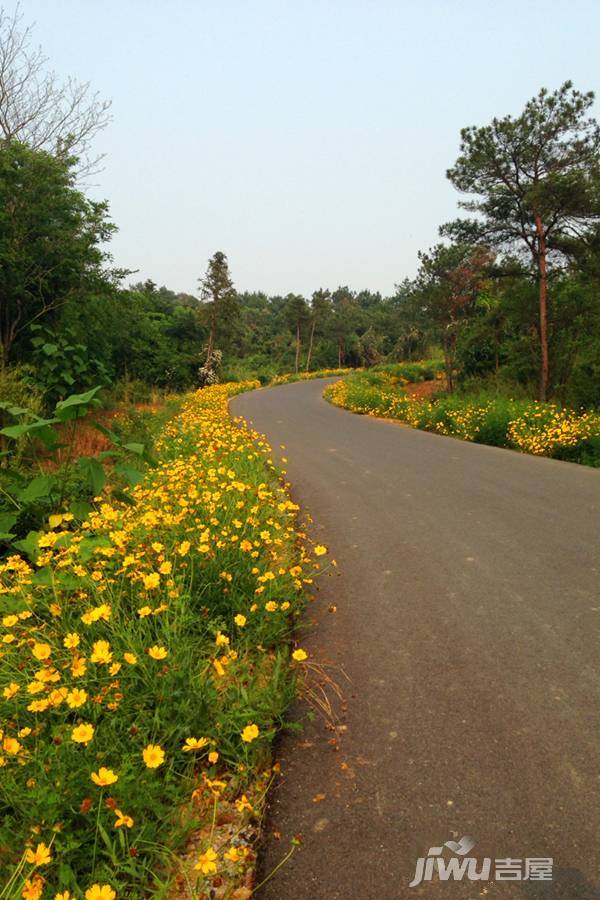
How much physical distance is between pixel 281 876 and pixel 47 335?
1557cm

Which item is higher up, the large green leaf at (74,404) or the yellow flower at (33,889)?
the large green leaf at (74,404)

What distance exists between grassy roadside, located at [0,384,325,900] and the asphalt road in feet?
0.83

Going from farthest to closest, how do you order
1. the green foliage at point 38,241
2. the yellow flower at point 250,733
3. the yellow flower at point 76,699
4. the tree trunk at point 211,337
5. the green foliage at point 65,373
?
1. the tree trunk at point 211,337
2. the green foliage at point 38,241
3. the green foliage at point 65,373
4. the yellow flower at point 250,733
5. the yellow flower at point 76,699

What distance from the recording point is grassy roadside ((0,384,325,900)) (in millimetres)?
1493

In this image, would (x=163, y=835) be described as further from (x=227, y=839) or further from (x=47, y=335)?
(x=47, y=335)

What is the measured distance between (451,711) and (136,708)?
1.41 metres

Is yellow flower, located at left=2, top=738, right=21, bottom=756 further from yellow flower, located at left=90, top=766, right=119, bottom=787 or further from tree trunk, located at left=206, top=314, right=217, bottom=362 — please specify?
tree trunk, located at left=206, top=314, right=217, bottom=362

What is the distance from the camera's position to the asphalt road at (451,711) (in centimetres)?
166

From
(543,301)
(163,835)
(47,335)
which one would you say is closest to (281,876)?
(163,835)

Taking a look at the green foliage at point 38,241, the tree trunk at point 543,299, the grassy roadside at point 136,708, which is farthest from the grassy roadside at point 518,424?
the green foliage at point 38,241

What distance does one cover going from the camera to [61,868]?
1.37 m

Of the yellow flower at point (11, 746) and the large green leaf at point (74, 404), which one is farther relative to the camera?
the large green leaf at point (74, 404)

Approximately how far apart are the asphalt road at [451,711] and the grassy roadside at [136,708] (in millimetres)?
253

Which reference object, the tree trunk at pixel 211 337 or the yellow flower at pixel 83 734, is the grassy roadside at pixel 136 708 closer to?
the yellow flower at pixel 83 734
